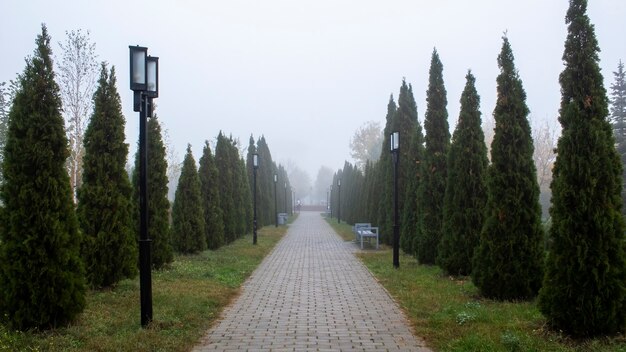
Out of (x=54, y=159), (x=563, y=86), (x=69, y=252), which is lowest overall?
(x=69, y=252)

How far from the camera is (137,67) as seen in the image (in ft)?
23.0

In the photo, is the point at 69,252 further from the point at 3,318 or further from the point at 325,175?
the point at 325,175

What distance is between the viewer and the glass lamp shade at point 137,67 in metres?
7.01

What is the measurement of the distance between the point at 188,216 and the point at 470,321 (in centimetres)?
1112

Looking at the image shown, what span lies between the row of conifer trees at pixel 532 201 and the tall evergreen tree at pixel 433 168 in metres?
0.03

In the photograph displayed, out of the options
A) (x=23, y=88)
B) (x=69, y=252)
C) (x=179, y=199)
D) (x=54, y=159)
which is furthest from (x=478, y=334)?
(x=179, y=199)

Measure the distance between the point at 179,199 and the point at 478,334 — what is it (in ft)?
39.4

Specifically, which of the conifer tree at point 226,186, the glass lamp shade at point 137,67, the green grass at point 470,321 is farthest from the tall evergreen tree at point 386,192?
the glass lamp shade at point 137,67

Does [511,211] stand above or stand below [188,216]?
above

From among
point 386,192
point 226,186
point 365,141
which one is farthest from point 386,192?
point 365,141

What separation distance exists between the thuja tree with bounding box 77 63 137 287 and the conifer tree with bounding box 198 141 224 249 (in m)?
8.96

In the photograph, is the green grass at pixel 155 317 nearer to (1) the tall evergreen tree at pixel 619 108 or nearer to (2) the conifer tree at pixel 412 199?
(2) the conifer tree at pixel 412 199

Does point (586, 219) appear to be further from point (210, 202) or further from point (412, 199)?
point (210, 202)

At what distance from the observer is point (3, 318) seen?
639 cm
